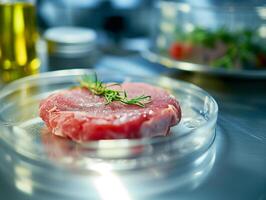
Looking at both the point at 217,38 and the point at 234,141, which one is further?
the point at 217,38

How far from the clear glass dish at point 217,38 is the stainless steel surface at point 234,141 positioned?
5cm

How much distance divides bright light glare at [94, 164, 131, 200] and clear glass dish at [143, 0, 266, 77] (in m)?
0.55

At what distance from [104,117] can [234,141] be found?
27 cm

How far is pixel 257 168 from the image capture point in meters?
0.73

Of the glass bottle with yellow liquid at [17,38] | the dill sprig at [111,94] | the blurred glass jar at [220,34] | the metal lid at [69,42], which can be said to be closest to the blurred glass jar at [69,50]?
the metal lid at [69,42]

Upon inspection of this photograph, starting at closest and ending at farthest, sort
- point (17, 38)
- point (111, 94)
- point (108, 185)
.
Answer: point (108, 185) → point (111, 94) → point (17, 38)

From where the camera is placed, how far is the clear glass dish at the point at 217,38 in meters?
1.19

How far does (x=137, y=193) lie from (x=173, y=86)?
0.40 meters

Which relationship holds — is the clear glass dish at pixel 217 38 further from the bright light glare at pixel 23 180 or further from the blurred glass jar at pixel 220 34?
the bright light glare at pixel 23 180

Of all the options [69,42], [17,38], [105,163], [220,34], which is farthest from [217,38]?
[105,163]

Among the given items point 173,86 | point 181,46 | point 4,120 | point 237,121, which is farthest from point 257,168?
point 181,46

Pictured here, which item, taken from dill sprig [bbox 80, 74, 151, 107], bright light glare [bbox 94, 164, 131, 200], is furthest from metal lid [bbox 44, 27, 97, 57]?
bright light glare [bbox 94, 164, 131, 200]

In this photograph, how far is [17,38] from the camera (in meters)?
1.13

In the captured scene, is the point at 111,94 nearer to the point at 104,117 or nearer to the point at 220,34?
the point at 104,117
